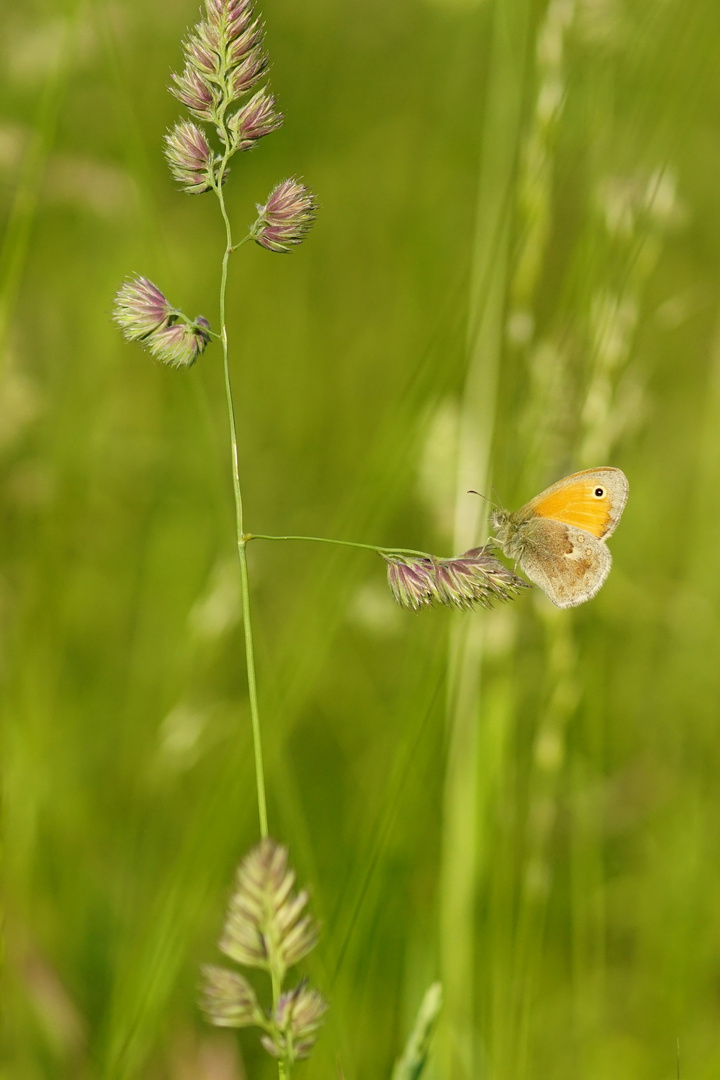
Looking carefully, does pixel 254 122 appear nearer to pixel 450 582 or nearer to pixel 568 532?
pixel 450 582

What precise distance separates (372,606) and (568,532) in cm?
63

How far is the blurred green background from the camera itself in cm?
157

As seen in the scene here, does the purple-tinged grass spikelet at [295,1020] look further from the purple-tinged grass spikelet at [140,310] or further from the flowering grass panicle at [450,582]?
the purple-tinged grass spikelet at [140,310]

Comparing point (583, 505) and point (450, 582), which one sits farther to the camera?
point (583, 505)

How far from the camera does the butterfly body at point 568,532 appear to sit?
65.0 inches

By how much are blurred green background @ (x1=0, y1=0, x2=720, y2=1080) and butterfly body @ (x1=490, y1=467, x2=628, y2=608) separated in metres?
0.06

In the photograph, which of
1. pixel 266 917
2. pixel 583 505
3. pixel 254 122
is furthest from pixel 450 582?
pixel 583 505

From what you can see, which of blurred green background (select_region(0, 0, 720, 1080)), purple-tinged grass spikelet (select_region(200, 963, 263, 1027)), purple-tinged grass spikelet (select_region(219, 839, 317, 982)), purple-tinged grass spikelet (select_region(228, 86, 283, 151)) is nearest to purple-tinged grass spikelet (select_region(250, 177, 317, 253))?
purple-tinged grass spikelet (select_region(228, 86, 283, 151))

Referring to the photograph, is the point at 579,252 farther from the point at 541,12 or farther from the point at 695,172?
the point at 695,172

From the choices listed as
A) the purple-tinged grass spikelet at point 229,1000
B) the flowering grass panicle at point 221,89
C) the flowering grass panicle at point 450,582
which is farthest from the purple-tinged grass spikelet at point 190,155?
the purple-tinged grass spikelet at point 229,1000

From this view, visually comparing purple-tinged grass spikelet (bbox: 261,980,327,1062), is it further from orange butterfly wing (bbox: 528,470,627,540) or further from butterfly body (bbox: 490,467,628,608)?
orange butterfly wing (bbox: 528,470,627,540)

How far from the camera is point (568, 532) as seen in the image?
1.82 meters

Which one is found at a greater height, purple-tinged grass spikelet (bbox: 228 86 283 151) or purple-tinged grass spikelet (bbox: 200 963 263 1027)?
purple-tinged grass spikelet (bbox: 228 86 283 151)

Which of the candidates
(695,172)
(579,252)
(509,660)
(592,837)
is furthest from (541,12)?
(695,172)
